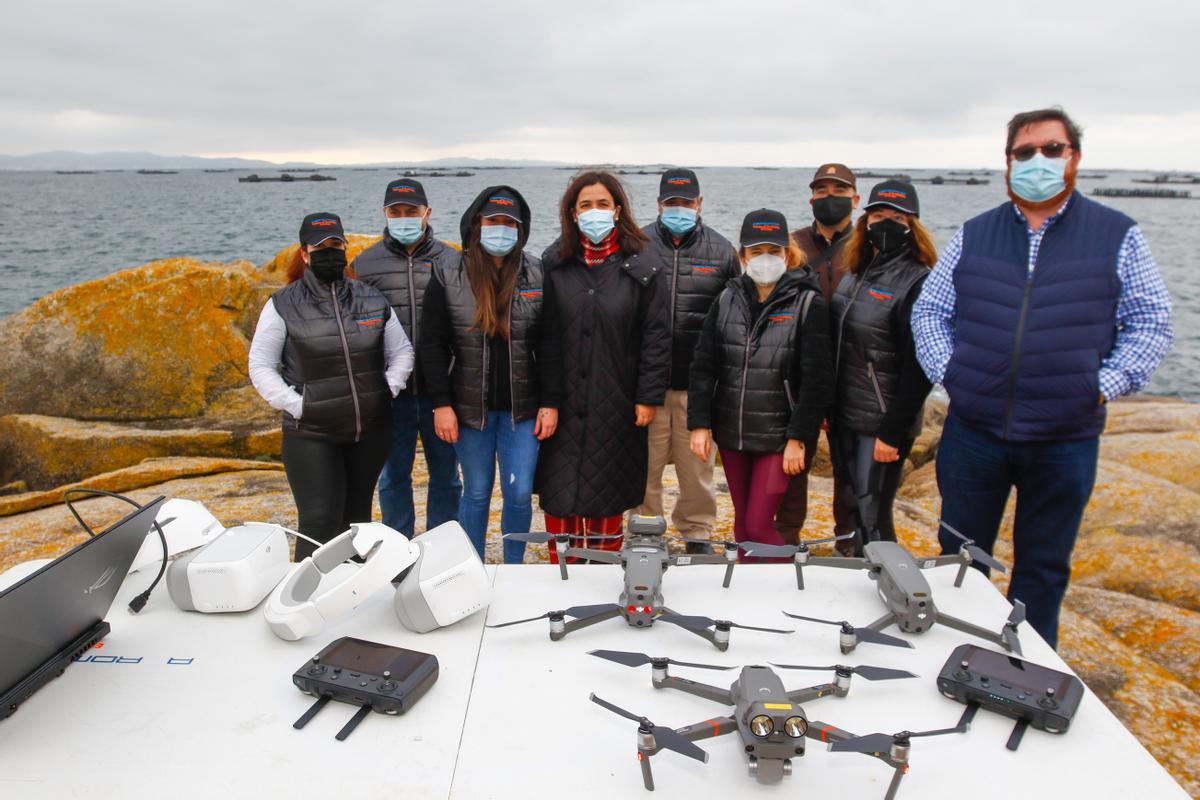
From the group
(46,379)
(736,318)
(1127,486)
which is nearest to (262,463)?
(46,379)

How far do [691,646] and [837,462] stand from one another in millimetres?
2286

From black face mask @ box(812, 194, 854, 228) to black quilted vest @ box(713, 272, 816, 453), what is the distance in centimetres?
129

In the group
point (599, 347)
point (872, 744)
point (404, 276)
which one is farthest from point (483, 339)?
point (872, 744)

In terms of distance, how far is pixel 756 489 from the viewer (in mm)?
4211

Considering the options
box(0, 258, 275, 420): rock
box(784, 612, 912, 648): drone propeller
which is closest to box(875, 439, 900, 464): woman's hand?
box(784, 612, 912, 648): drone propeller

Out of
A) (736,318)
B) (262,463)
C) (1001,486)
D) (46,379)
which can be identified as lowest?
(262,463)

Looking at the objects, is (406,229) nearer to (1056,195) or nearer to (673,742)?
(1056,195)

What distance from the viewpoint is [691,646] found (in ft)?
8.60

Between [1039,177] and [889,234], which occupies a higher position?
[1039,177]

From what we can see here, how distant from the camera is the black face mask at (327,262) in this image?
4059 mm

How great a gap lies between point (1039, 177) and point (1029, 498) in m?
1.45

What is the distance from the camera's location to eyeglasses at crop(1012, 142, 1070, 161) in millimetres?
3295

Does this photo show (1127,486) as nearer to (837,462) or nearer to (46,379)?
(837,462)

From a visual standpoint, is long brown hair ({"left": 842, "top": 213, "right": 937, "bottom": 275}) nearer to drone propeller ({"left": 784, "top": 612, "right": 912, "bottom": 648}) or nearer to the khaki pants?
the khaki pants
